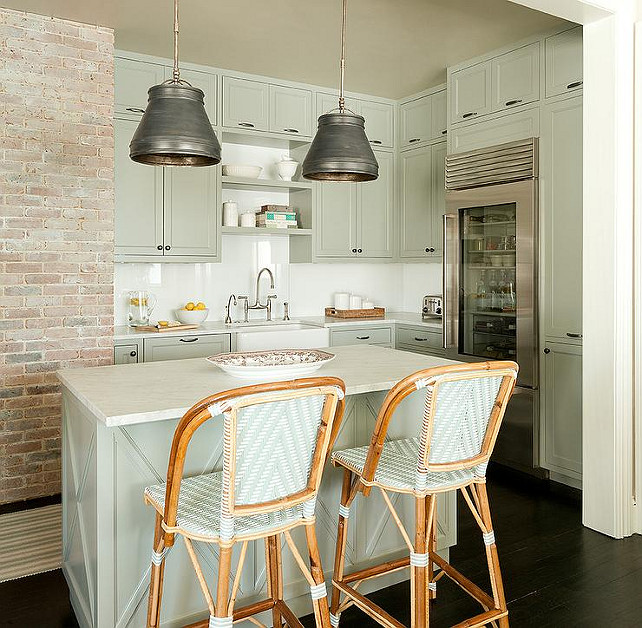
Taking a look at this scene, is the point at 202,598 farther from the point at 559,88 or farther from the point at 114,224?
the point at 559,88

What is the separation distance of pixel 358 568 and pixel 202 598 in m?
0.68

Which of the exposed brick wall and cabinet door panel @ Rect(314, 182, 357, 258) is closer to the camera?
the exposed brick wall

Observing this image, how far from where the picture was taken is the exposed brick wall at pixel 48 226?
12.1 ft

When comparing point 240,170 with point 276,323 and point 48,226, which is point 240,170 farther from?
point 48,226

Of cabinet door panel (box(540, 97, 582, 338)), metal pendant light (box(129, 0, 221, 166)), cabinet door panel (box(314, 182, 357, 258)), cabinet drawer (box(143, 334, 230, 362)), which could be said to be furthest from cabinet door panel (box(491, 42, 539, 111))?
metal pendant light (box(129, 0, 221, 166))

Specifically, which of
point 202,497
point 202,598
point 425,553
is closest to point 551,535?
point 425,553

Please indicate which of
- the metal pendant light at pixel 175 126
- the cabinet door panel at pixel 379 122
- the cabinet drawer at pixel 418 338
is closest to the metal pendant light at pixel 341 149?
the metal pendant light at pixel 175 126

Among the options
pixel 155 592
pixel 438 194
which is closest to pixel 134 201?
pixel 438 194

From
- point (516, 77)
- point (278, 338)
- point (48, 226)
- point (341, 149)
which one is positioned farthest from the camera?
point (278, 338)

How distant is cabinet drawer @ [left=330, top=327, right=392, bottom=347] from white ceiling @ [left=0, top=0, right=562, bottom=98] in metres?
1.98

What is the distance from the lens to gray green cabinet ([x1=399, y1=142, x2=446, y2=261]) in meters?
5.20

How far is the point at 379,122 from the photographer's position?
5.52 m

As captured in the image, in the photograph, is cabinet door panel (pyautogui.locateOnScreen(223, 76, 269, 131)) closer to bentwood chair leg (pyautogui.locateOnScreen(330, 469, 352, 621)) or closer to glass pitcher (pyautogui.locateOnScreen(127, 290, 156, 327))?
glass pitcher (pyautogui.locateOnScreen(127, 290, 156, 327))

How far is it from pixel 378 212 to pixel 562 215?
198 cm
